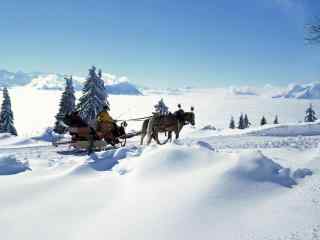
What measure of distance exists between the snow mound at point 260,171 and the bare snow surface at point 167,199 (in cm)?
2

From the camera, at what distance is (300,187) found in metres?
7.09

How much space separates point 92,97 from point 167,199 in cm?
3353

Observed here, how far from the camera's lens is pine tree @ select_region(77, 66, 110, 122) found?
39.2 metres

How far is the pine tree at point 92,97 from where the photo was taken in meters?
39.2

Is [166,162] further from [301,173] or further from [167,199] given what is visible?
[301,173]

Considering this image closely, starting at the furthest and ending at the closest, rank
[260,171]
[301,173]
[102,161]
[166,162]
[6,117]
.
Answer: [6,117]
[102,161]
[166,162]
[301,173]
[260,171]

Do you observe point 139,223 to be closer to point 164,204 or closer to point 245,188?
point 164,204

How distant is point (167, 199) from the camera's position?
6660 millimetres

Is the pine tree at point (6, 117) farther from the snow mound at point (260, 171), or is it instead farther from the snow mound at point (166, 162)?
the snow mound at point (260, 171)

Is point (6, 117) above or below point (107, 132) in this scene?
below

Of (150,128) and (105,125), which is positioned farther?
(150,128)

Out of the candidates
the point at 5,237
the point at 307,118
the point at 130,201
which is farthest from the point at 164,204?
the point at 307,118

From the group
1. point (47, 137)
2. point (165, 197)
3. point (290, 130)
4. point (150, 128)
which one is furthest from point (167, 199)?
point (47, 137)

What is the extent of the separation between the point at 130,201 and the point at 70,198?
1.23 m
